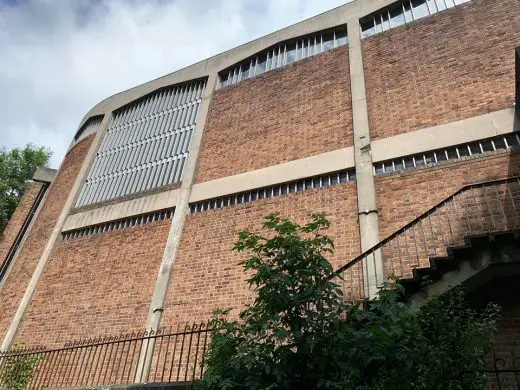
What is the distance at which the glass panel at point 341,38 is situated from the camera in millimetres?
12184

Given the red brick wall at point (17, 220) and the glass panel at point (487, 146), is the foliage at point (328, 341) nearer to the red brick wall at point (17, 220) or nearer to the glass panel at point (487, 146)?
the glass panel at point (487, 146)

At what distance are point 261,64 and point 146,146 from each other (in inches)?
200

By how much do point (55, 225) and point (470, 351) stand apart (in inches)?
540

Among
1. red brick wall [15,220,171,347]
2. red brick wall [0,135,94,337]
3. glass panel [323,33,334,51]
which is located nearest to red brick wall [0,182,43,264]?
red brick wall [0,135,94,337]

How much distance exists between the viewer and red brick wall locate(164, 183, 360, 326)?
8.60m

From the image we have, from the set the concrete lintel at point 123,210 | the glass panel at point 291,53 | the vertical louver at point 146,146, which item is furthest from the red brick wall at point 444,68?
the vertical louver at point 146,146

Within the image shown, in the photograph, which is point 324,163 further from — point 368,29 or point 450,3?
point 450,3

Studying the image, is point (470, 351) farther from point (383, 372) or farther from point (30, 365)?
point (30, 365)

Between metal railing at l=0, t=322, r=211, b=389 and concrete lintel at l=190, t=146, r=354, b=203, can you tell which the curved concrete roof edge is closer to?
concrete lintel at l=190, t=146, r=354, b=203

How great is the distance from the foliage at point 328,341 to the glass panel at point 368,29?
9.14 meters

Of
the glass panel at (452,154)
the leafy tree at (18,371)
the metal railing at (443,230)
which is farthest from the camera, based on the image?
the leafy tree at (18,371)

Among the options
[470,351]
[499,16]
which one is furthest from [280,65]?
[470,351]

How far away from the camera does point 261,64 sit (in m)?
13.6

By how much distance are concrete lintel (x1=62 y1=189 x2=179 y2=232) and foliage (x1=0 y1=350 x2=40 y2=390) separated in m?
4.56
